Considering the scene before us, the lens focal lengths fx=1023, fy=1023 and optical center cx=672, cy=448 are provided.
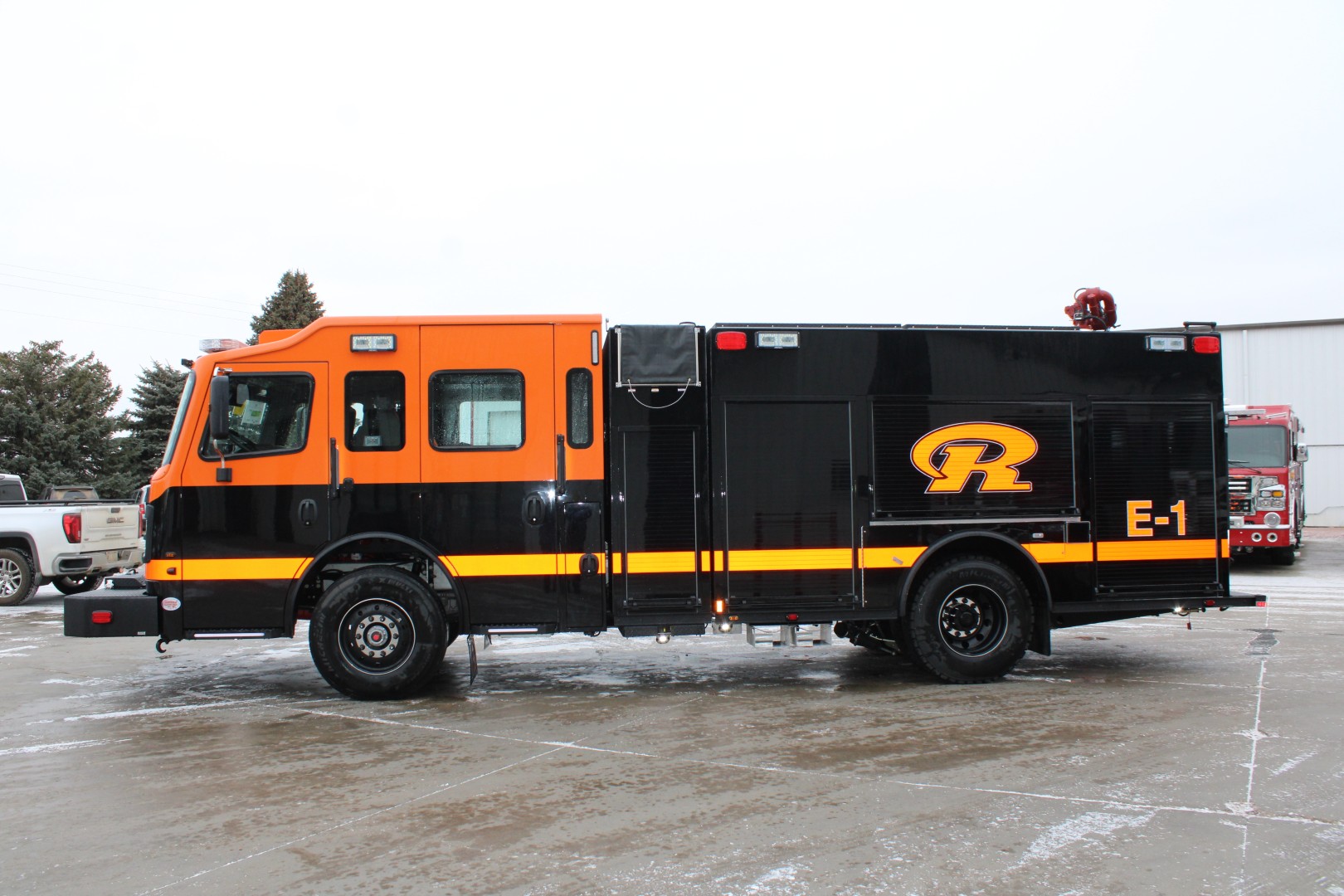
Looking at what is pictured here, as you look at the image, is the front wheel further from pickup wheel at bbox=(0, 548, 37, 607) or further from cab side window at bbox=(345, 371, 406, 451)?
pickup wheel at bbox=(0, 548, 37, 607)

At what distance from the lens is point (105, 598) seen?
7.94 metres

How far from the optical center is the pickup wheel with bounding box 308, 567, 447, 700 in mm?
7785

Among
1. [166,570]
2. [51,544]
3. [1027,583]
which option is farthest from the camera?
[51,544]

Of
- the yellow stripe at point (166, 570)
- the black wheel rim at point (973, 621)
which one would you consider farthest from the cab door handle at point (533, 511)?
the black wheel rim at point (973, 621)

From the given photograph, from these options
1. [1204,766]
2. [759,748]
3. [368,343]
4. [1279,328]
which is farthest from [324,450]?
[1279,328]

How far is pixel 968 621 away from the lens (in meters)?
8.36

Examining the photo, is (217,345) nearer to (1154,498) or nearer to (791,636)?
(791,636)

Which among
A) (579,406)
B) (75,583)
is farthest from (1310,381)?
(75,583)

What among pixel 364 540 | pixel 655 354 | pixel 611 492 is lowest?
pixel 364 540

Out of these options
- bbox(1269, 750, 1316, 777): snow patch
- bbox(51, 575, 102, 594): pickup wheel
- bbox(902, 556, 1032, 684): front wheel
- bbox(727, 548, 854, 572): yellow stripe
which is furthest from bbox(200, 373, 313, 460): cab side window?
bbox(51, 575, 102, 594): pickup wheel

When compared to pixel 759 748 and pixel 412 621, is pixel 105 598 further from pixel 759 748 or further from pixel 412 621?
pixel 759 748

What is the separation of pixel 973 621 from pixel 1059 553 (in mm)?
904

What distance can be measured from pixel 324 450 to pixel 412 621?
149 centimetres

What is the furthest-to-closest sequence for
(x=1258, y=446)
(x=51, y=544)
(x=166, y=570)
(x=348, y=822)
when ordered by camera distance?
(x=1258, y=446), (x=51, y=544), (x=166, y=570), (x=348, y=822)
